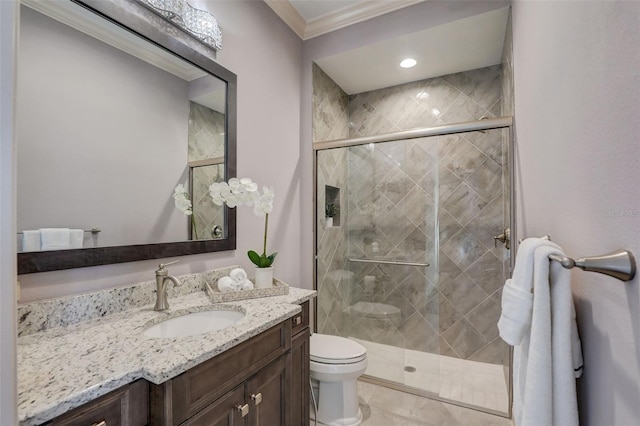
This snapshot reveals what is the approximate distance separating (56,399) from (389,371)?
2.15 metres

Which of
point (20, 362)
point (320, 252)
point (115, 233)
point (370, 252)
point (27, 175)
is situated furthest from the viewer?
point (370, 252)

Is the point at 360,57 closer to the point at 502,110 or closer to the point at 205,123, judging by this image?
the point at 502,110

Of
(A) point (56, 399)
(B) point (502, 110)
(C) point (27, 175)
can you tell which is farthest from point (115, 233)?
(B) point (502, 110)

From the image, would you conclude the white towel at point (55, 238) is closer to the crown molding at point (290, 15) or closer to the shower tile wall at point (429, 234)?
the shower tile wall at point (429, 234)

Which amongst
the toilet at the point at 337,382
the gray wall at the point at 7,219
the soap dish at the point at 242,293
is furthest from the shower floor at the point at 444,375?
the gray wall at the point at 7,219

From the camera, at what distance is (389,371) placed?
228 cm

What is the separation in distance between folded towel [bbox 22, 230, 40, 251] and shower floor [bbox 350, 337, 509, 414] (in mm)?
2160

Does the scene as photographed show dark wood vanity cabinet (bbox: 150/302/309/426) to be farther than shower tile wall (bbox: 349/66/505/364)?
No

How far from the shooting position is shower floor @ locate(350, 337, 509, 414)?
2025 mm

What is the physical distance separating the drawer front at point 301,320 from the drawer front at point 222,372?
0.10 meters

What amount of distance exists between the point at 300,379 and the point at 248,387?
40 centimetres

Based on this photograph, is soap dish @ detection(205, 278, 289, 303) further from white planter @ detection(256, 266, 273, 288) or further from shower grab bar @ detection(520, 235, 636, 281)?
→ shower grab bar @ detection(520, 235, 636, 281)

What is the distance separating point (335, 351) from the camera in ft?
5.80

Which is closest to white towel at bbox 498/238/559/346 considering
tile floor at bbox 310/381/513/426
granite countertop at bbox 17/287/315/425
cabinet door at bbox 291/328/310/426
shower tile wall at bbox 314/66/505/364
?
granite countertop at bbox 17/287/315/425
